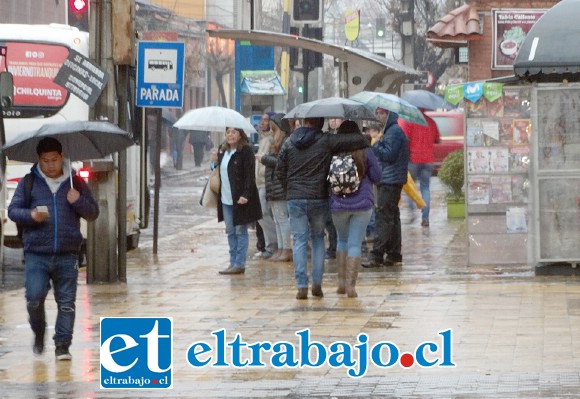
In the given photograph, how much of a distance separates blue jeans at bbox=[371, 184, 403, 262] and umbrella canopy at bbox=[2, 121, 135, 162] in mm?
5616

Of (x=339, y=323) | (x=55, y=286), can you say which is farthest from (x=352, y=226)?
(x=55, y=286)

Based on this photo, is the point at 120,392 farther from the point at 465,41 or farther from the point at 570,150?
the point at 465,41

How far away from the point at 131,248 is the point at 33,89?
8.80 feet

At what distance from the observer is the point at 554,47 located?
15.3 m

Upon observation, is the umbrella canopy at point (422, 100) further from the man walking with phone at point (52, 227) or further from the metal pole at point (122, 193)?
the man walking with phone at point (52, 227)

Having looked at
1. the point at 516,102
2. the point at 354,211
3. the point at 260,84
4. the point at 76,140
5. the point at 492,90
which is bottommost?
the point at 354,211

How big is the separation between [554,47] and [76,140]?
5716 millimetres

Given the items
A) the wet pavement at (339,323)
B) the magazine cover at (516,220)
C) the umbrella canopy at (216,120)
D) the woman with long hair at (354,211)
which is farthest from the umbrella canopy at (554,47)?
the umbrella canopy at (216,120)

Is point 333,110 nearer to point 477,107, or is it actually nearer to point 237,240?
point 477,107

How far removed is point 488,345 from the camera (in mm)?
10945

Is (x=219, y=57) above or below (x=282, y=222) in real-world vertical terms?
above

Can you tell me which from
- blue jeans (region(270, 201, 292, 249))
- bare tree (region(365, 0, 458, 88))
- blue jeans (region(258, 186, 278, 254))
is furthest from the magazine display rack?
bare tree (region(365, 0, 458, 88))

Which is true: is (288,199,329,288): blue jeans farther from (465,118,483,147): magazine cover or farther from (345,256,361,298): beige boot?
(465,118,483,147): magazine cover

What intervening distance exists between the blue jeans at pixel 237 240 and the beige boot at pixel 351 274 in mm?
2794
